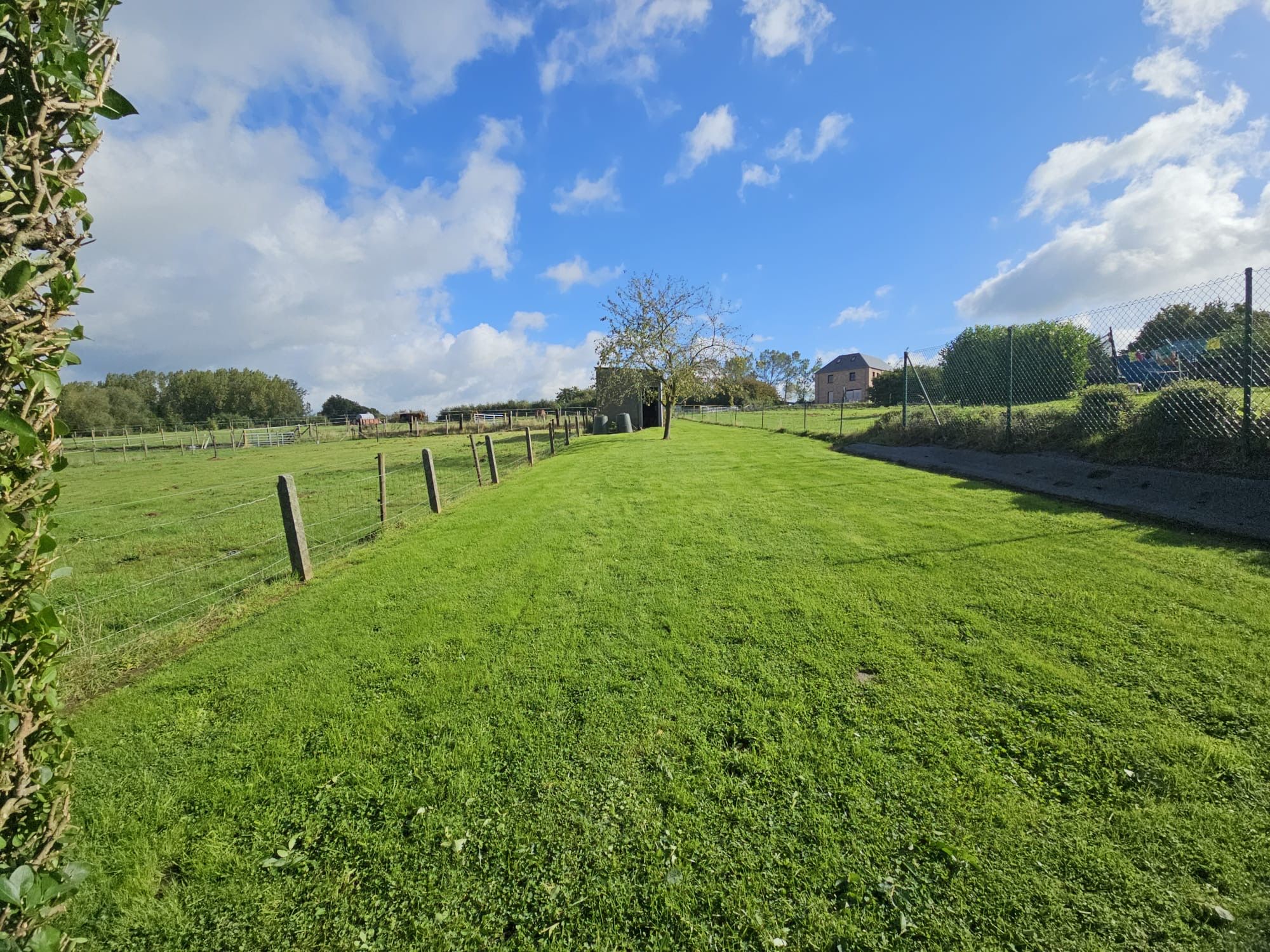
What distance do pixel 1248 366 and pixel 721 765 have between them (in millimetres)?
8706

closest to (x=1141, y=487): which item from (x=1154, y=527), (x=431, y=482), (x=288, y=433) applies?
(x=1154, y=527)

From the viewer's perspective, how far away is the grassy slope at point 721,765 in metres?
1.90

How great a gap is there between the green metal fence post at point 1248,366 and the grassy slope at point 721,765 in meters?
2.65

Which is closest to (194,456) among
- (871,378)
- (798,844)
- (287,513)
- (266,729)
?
(287,513)

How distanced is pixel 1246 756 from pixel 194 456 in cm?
4294

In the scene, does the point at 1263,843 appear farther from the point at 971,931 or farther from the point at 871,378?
the point at 871,378

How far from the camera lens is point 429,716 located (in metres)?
3.14

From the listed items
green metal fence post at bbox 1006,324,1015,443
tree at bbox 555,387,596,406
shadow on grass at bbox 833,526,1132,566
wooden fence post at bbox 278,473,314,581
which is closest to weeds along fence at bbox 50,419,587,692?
wooden fence post at bbox 278,473,314,581

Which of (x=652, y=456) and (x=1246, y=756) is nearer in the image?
(x=1246, y=756)

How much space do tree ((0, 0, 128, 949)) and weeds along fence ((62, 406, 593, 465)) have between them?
29570mm

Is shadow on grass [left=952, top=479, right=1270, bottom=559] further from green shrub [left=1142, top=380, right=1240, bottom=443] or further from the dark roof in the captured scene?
the dark roof

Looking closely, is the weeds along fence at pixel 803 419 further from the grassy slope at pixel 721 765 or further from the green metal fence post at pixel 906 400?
the grassy slope at pixel 721 765

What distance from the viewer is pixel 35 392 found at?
57.0 inches

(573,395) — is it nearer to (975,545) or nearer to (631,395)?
(631,395)
